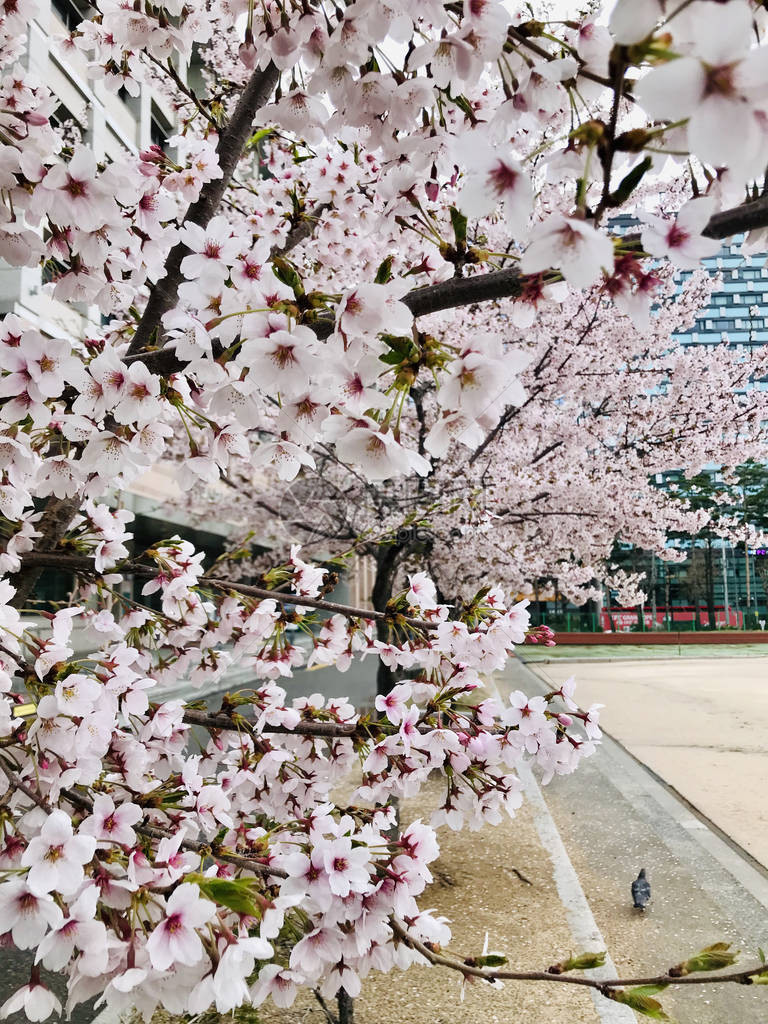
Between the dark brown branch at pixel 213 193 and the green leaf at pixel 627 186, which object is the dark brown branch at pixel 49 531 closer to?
the dark brown branch at pixel 213 193

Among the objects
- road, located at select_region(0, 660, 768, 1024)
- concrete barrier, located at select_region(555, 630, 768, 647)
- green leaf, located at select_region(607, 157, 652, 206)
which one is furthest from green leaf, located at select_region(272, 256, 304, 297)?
concrete barrier, located at select_region(555, 630, 768, 647)

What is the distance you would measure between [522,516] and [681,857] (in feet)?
15.5

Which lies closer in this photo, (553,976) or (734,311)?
(553,976)

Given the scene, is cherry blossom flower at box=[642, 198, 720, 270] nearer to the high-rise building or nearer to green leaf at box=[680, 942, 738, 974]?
green leaf at box=[680, 942, 738, 974]

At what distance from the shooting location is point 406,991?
10.8 feet

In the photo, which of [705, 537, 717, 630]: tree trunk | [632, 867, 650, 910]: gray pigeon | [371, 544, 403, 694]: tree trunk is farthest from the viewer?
[705, 537, 717, 630]: tree trunk

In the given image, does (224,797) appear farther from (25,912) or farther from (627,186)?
(627,186)

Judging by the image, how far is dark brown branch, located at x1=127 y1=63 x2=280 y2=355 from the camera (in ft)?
6.89

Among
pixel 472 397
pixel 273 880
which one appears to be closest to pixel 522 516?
pixel 273 880

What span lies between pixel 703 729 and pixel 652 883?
591 cm

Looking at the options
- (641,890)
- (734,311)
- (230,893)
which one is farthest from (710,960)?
(734,311)

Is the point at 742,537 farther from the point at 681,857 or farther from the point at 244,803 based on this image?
the point at 244,803

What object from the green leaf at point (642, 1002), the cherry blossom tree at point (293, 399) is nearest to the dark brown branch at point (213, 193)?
the cherry blossom tree at point (293, 399)

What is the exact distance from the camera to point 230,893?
1119 mm
